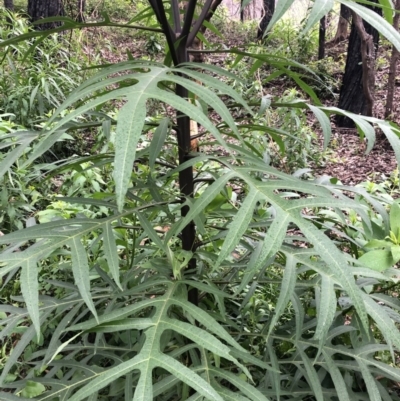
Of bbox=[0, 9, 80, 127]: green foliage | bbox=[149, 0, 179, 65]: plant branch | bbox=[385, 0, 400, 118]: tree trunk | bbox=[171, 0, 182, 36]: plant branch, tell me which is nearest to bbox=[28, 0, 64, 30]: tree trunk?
bbox=[0, 9, 80, 127]: green foliage

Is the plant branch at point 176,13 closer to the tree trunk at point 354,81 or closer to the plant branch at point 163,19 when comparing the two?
the plant branch at point 163,19

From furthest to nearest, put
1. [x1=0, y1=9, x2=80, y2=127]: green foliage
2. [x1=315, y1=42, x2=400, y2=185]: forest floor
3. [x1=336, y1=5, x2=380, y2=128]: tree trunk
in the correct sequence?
[x1=336, y1=5, x2=380, y2=128]: tree trunk → [x1=315, y1=42, x2=400, y2=185]: forest floor → [x1=0, y1=9, x2=80, y2=127]: green foliage

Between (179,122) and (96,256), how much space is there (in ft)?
2.63

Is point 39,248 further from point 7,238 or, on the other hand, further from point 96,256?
point 96,256

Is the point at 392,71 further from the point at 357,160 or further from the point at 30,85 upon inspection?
the point at 30,85

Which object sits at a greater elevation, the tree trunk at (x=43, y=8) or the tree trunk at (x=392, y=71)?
the tree trunk at (x=43, y=8)

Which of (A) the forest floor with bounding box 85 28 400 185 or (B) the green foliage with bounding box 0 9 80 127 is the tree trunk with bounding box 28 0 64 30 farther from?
(B) the green foliage with bounding box 0 9 80 127

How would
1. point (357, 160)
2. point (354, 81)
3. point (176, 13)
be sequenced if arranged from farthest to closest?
point (354, 81)
point (357, 160)
point (176, 13)

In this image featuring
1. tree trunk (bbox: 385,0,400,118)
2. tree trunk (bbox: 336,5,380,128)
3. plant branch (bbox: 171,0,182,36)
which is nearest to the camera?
plant branch (bbox: 171,0,182,36)

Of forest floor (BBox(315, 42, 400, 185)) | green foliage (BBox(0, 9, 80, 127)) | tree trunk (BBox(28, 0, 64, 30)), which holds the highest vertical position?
tree trunk (BBox(28, 0, 64, 30))

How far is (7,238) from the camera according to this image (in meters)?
0.54

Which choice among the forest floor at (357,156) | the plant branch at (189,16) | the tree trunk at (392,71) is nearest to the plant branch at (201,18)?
the plant branch at (189,16)

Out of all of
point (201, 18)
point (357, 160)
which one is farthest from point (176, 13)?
point (357, 160)

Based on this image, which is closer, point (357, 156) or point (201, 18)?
point (201, 18)
